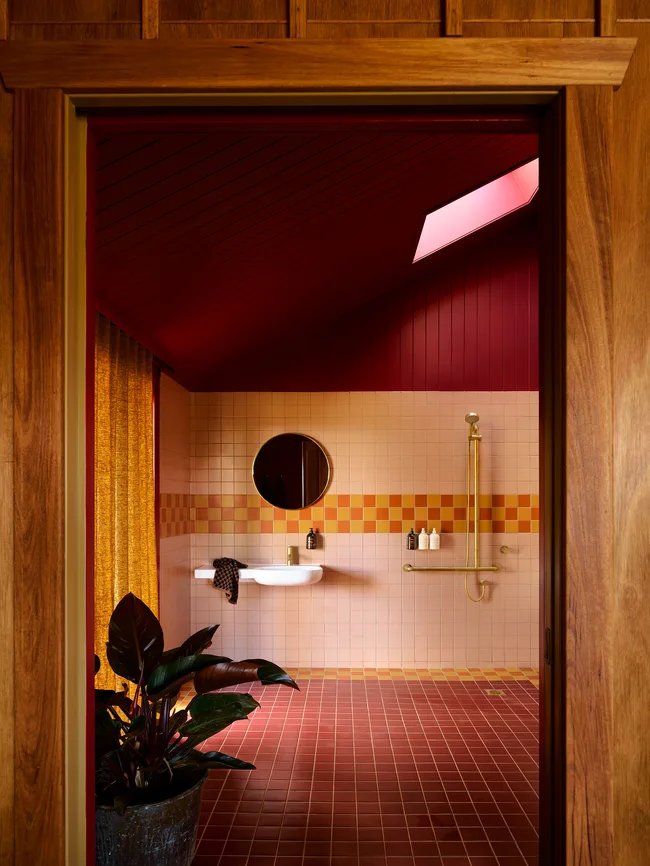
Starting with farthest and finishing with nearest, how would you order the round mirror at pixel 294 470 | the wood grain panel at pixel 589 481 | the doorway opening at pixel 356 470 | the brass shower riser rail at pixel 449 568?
the round mirror at pixel 294 470 < the brass shower riser rail at pixel 449 568 < the doorway opening at pixel 356 470 < the wood grain panel at pixel 589 481

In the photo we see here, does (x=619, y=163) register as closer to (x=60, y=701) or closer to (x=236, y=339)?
(x=60, y=701)

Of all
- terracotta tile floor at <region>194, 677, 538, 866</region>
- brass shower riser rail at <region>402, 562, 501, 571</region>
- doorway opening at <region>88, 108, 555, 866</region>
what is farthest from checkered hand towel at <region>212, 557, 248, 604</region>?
brass shower riser rail at <region>402, 562, 501, 571</region>

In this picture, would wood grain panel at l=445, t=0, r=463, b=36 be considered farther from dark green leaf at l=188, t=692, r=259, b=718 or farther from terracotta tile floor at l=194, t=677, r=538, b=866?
terracotta tile floor at l=194, t=677, r=538, b=866

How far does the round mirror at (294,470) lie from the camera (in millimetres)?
5680

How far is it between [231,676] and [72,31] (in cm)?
194

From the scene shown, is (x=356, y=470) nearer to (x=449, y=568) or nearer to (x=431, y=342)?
(x=449, y=568)

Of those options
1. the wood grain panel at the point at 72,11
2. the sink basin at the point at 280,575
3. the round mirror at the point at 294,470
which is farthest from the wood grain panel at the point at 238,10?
the round mirror at the point at 294,470

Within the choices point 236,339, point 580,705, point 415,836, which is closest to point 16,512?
point 580,705

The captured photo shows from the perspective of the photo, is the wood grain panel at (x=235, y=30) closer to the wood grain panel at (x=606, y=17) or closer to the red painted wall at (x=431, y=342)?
the wood grain panel at (x=606, y=17)

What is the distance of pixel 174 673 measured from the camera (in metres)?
2.51

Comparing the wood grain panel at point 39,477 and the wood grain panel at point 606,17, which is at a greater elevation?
the wood grain panel at point 606,17

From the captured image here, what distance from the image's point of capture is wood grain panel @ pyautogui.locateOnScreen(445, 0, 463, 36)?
160cm

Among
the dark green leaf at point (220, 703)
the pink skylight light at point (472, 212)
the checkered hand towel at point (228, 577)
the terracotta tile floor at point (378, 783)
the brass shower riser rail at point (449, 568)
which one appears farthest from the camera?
the brass shower riser rail at point (449, 568)

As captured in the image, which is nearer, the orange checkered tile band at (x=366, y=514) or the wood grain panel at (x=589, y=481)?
the wood grain panel at (x=589, y=481)
